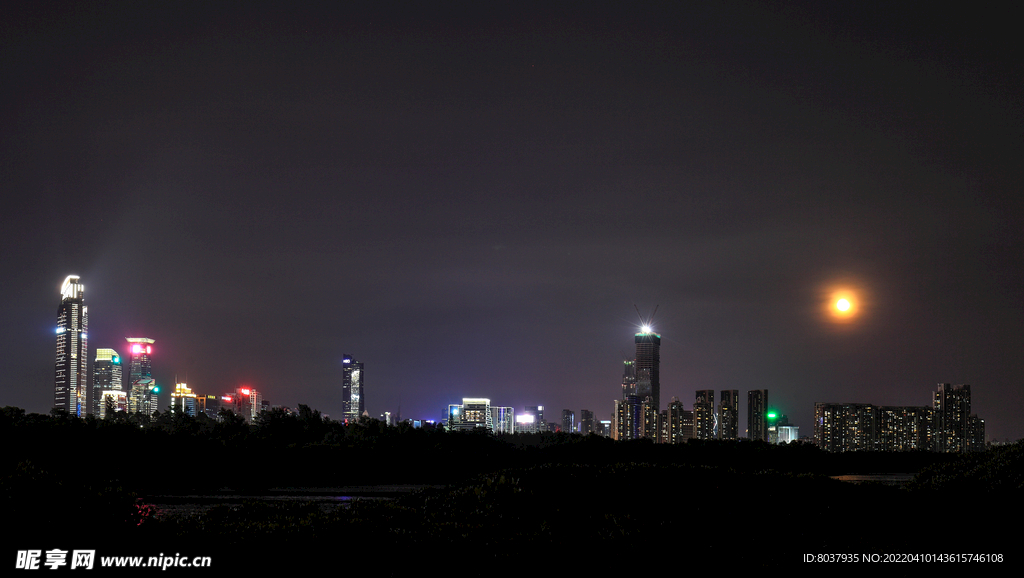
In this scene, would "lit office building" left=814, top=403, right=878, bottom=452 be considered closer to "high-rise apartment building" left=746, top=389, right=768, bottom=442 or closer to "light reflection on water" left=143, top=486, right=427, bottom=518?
"high-rise apartment building" left=746, top=389, right=768, bottom=442

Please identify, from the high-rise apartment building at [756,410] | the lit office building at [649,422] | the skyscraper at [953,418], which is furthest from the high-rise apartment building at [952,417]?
the lit office building at [649,422]

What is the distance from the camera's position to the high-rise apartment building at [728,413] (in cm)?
10825

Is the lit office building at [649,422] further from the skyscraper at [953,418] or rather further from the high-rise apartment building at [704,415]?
the skyscraper at [953,418]

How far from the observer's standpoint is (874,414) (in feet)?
295

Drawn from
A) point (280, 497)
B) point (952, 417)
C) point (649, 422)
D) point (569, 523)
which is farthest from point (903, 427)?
point (569, 523)

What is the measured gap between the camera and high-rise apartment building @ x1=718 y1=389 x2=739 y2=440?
355 feet

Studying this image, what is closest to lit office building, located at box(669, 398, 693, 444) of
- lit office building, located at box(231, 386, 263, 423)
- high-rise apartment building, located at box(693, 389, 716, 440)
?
high-rise apartment building, located at box(693, 389, 716, 440)

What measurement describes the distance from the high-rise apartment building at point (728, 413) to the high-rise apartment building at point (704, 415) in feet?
7.02

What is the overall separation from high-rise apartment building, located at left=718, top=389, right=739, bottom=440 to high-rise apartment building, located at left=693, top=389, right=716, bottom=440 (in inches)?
84.2

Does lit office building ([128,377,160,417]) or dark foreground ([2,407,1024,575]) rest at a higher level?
dark foreground ([2,407,1024,575])

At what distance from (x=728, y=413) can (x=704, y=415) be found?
17.2 feet

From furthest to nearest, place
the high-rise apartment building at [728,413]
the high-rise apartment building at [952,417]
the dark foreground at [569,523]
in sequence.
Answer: the high-rise apartment building at [728,413] → the high-rise apartment building at [952,417] → the dark foreground at [569,523]

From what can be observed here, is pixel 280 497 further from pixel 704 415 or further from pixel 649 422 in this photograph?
pixel 649 422

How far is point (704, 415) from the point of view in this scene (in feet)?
376
